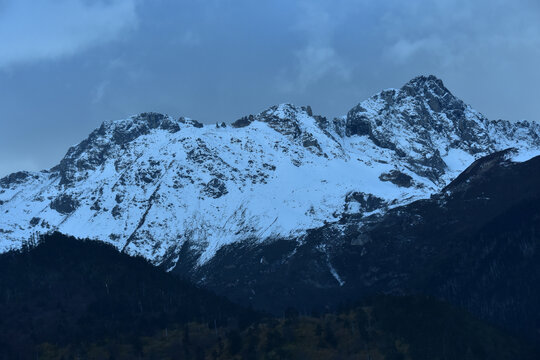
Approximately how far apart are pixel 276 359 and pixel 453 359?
131 feet

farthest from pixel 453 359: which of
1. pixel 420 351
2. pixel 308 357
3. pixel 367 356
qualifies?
pixel 308 357

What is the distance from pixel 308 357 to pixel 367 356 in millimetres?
13325

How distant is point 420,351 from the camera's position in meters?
198

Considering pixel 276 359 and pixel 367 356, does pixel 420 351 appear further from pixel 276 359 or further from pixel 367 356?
pixel 276 359

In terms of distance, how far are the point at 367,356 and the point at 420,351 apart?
1232 cm

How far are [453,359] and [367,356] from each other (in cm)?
2001

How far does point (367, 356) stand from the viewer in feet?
643

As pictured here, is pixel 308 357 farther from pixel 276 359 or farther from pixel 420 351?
pixel 420 351

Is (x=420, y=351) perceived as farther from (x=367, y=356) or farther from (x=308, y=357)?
(x=308, y=357)

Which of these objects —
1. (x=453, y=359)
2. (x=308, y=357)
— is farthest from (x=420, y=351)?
(x=308, y=357)

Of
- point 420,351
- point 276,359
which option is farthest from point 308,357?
point 420,351

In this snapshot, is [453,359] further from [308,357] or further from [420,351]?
[308,357]

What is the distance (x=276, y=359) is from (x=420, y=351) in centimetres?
3234

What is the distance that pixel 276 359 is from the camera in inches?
7810
